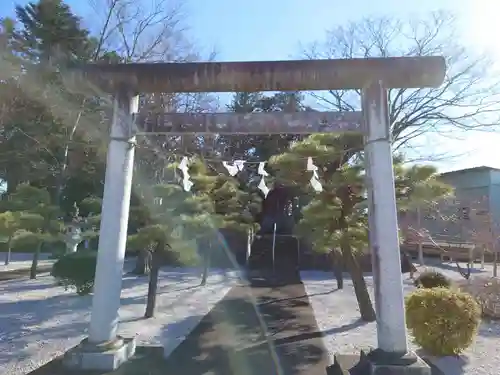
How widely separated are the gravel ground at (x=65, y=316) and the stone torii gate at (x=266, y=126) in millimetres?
1504

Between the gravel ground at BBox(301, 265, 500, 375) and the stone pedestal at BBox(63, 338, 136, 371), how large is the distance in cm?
286

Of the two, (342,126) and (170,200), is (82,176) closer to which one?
(170,200)

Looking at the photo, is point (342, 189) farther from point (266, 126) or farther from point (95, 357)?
point (95, 357)

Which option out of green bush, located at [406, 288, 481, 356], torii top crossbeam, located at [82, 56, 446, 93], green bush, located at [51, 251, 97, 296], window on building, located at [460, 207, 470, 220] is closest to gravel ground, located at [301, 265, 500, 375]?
green bush, located at [406, 288, 481, 356]

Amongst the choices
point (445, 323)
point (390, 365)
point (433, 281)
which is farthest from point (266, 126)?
point (433, 281)

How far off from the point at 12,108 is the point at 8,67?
62.2 inches

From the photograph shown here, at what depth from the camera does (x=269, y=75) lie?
12.6ft

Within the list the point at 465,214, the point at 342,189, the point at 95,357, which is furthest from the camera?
the point at 465,214

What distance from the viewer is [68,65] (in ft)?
13.1

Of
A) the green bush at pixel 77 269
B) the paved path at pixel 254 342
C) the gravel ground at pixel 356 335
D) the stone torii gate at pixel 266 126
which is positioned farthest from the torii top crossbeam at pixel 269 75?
the green bush at pixel 77 269

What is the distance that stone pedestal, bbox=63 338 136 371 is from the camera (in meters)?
3.58

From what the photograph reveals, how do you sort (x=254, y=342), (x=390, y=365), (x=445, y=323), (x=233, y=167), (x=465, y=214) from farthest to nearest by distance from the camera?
(x=465, y=214) < (x=254, y=342) < (x=233, y=167) < (x=445, y=323) < (x=390, y=365)

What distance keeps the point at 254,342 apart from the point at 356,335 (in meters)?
1.72

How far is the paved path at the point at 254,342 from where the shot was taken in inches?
173
